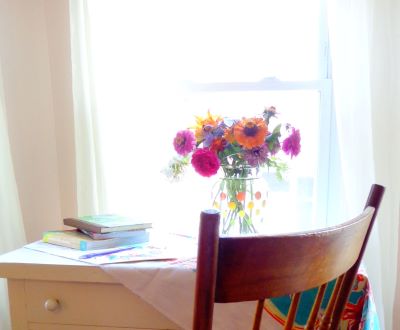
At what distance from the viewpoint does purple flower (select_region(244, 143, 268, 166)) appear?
3.29 feet

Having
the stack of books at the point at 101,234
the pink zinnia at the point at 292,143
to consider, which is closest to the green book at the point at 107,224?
the stack of books at the point at 101,234

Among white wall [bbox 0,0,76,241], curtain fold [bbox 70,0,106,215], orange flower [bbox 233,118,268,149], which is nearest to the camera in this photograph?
orange flower [bbox 233,118,268,149]

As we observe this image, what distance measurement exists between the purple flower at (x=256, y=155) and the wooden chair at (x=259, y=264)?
1.46 ft

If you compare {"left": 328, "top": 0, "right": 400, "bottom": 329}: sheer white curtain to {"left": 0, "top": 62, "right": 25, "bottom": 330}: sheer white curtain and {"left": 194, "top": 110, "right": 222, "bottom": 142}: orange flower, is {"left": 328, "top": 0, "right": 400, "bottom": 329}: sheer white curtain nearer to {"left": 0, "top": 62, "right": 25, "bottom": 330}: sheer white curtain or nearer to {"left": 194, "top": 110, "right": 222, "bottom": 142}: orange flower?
{"left": 194, "top": 110, "right": 222, "bottom": 142}: orange flower

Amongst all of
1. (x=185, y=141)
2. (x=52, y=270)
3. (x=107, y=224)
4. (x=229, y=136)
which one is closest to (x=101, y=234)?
(x=107, y=224)

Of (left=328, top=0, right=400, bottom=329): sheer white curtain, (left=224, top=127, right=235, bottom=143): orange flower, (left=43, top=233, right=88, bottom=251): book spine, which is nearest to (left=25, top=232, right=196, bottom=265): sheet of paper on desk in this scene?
(left=43, top=233, right=88, bottom=251): book spine

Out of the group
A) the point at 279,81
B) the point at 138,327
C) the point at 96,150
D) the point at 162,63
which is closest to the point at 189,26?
the point at 162,63

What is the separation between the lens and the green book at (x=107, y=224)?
1.06m

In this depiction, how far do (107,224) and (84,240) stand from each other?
8 cm

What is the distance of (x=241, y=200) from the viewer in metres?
1.05

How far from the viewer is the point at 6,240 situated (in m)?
1.26

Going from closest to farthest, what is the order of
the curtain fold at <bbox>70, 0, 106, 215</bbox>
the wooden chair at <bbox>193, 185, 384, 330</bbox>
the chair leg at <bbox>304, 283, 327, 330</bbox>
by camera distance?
the wooden chair at <bbox>193, 185, 384, 330</bbox> < the chair leg at <bbox>304, 283, 327, 330</bbox> < the curtain fold at <bbox>70, 0, 106, 215</bbox>

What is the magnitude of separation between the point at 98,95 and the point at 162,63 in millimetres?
269

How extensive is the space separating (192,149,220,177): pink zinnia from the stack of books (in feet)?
0.89
